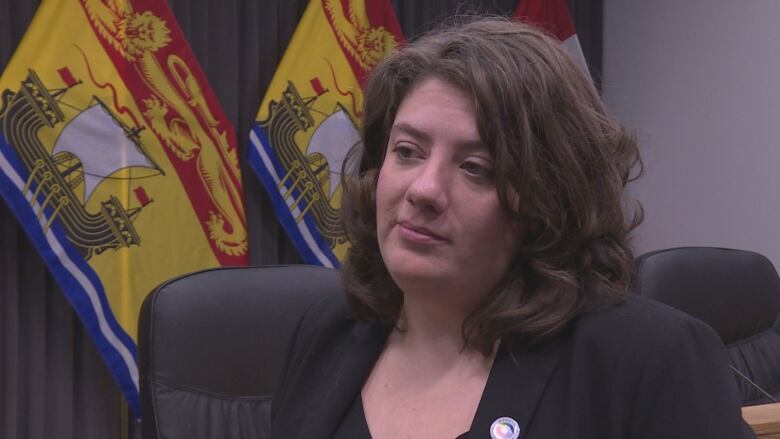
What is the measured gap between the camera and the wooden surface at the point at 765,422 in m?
1.93

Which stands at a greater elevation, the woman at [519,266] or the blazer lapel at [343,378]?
the woman at [519,266]

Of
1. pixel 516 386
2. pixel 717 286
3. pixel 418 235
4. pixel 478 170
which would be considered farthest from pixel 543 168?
pixel 717 286

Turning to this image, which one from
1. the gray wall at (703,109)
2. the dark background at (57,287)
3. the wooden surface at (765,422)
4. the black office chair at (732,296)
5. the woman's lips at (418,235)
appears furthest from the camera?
the gray wall at (703,109)

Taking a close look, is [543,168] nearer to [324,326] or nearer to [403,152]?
[403,152]

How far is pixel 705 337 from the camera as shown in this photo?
3.91 ft

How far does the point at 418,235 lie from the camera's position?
49.3 inches

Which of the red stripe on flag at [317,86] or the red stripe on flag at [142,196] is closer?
the red stripe on flag at [142,196]

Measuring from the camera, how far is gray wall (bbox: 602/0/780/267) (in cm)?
416

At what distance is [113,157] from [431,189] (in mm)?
2311

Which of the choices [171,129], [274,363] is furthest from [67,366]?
[274,363]

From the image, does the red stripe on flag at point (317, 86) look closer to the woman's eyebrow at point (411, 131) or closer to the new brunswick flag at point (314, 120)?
the new brunswick flag at point (314, 120)

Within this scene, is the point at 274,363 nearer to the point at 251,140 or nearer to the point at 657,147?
the point at 251,140

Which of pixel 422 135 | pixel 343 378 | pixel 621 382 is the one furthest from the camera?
pixel 343 378

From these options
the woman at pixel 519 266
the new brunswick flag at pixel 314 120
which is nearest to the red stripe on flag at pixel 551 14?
the new brunswick flag at pixel 314 120
